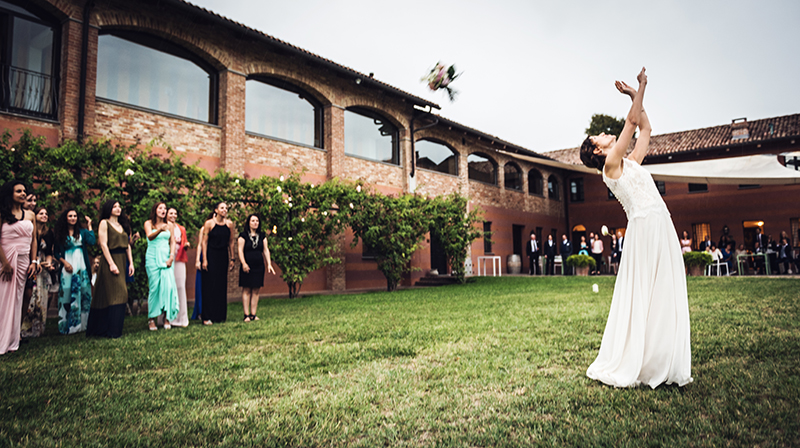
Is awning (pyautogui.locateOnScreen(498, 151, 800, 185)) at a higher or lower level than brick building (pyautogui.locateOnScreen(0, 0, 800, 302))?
lower

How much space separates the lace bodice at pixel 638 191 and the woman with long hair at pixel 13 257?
627cm

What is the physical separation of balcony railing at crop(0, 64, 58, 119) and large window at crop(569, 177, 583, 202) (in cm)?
2780

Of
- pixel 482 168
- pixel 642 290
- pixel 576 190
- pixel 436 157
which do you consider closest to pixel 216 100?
pixel 436 157

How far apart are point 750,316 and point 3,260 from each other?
8.95 metres

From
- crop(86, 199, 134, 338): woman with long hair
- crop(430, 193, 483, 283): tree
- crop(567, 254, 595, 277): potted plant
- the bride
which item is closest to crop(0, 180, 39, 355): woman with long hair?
crop(86, 199, 134, 338): woman with long hair

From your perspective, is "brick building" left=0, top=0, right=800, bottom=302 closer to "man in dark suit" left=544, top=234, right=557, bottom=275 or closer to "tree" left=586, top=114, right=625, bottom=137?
"man in dark suit" left=544, top=234, right=557, bottom=275

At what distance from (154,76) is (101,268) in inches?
321

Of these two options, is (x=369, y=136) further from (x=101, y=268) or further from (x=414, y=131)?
(x=101, y=268)

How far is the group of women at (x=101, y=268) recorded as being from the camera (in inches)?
204

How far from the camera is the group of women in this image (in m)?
5.19

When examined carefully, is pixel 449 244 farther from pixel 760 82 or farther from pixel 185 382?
pixel 185 382

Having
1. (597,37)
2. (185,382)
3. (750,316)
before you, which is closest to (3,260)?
(185,382)

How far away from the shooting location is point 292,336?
220 inches

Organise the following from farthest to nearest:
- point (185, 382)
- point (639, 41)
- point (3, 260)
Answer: point (639, 41), point (3, 260), point (185, 382)
